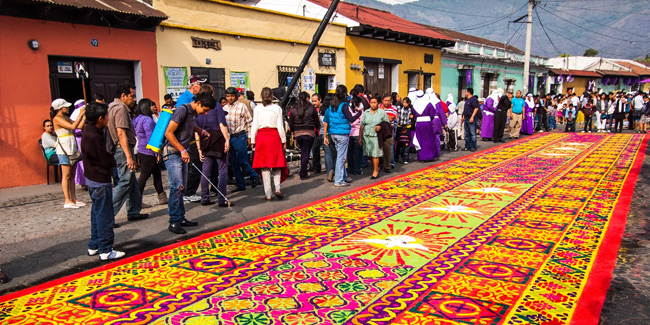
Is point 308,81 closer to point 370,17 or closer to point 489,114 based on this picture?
point 489,114

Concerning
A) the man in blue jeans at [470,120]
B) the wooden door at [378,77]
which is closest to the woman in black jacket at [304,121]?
the man in blue jeans at [470,120]

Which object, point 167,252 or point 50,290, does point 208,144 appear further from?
point 50,290


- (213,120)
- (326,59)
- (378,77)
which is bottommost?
(213,120)

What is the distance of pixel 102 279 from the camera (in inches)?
158

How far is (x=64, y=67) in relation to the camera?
32.0 feet

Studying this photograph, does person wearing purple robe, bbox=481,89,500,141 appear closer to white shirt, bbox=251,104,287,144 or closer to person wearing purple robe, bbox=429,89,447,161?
person wearing purple robe, bbox=429,89,447,161

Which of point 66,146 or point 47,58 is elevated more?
point 47,58

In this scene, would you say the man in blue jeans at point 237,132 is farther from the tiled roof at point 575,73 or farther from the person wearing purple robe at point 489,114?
the tiled roof at point 575,73

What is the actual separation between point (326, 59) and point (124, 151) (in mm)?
12125

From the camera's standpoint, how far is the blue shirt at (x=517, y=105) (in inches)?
653

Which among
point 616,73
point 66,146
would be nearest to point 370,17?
point 66,146

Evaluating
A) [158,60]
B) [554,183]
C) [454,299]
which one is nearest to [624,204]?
[554,183]

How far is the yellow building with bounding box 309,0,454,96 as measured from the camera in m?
18.4

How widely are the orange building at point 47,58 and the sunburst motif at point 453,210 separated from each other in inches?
310
